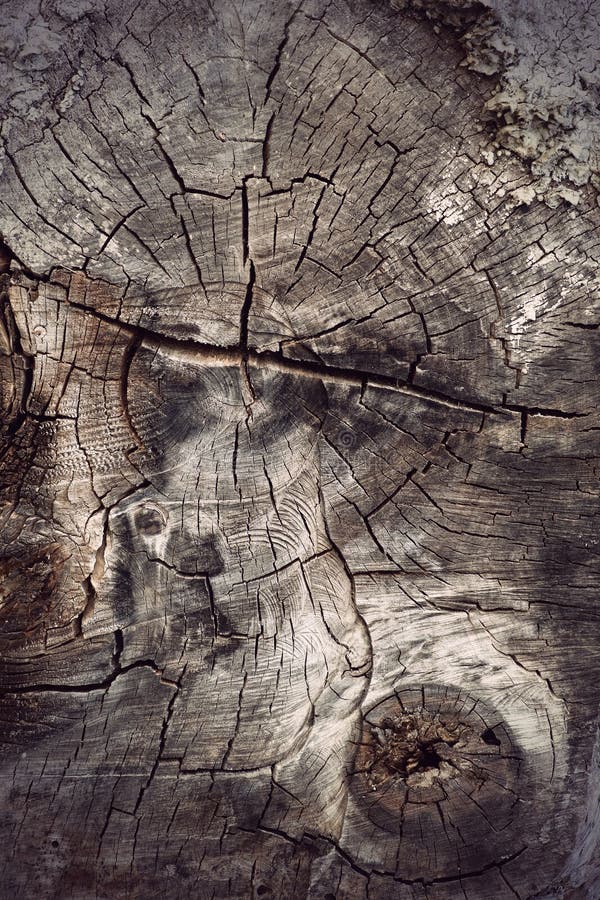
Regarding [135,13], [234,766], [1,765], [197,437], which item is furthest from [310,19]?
[1,765]

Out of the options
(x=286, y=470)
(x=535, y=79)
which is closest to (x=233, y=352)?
(x=286, y=470)

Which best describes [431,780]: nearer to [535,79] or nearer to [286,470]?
[286,470]

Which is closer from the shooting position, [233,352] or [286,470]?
[233,352]

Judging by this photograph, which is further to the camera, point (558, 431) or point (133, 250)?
point (558, 431)

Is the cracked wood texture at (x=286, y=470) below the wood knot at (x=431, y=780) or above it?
above

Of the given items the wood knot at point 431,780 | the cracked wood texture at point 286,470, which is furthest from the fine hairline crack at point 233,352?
the wood knot at point 431,780

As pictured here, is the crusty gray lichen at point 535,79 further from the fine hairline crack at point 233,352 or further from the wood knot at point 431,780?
the wood knot at point 431,780

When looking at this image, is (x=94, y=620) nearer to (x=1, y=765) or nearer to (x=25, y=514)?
(x=25, y=514)
